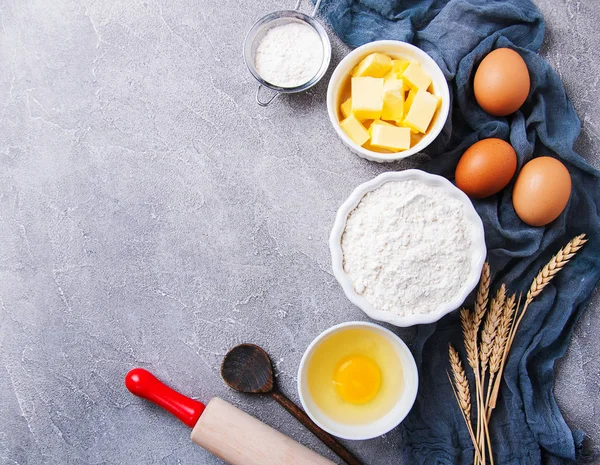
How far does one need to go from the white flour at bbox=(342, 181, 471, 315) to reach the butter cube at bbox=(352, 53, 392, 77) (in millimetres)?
317

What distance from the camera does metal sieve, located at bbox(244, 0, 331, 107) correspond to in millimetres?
1458

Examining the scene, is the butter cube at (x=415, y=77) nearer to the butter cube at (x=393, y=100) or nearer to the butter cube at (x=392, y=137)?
the butter cube at (x=393, y=100)

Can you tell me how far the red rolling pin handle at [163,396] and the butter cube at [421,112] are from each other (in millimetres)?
880

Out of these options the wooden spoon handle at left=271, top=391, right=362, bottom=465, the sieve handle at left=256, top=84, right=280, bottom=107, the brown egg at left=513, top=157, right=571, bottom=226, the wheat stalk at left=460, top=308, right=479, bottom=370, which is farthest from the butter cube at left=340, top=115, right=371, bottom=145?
the wooden spoon handle at left=271, top=391, right=362, bottom=465

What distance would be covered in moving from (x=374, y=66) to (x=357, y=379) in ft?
2.55

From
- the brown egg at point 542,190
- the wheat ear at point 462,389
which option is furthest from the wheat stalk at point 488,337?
the brown egg at point 542,190

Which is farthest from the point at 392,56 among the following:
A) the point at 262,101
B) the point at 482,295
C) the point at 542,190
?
the point at 482,295

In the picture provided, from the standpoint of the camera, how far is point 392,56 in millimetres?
1459

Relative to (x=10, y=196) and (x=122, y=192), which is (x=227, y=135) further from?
(x=10, y=196)

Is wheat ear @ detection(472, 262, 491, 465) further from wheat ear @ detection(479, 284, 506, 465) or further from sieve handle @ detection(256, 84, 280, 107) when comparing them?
sieve handle @ detection(256, 84, 280, 107)

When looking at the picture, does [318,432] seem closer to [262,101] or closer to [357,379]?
[357,379]

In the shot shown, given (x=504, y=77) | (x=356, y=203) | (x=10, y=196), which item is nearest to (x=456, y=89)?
(x=504, y=77)

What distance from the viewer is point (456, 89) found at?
1462 millimetres

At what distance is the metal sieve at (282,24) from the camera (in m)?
1.46
